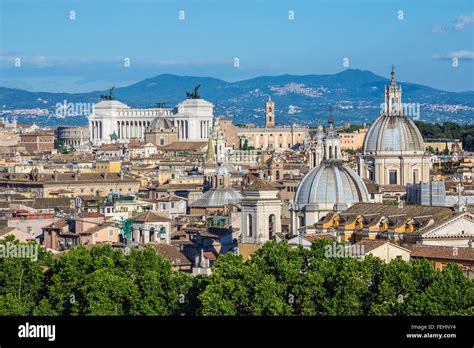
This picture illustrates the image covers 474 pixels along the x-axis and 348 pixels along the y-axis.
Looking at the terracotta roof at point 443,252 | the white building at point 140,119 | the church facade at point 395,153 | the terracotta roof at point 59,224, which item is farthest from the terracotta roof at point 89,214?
the white building at point 140,119

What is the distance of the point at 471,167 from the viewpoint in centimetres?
7712

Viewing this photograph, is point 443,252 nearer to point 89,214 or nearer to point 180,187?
point 89,214

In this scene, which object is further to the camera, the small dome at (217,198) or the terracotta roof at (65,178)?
the terracotta roof at (65,178)

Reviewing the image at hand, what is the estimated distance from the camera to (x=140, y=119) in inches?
5620

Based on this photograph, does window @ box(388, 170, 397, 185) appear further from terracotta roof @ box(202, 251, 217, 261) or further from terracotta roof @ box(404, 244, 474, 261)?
terracotta roof @ box(404, 244, 474, 261)

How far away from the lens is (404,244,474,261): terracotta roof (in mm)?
31125

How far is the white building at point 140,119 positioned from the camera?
449 feet

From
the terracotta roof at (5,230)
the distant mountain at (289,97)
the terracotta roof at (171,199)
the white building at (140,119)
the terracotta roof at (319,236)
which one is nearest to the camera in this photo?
the terracotta roof at (319,236)

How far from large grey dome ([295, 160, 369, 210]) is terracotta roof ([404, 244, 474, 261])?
7.13 m

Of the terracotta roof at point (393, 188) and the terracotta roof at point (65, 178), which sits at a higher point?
the terracotta roof at point (393, 188)

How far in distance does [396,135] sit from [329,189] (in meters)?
→ 19.9

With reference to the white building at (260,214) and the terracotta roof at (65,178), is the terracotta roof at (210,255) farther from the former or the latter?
the terracotta roof at (65,178)

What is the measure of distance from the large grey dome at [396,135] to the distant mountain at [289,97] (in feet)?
189
